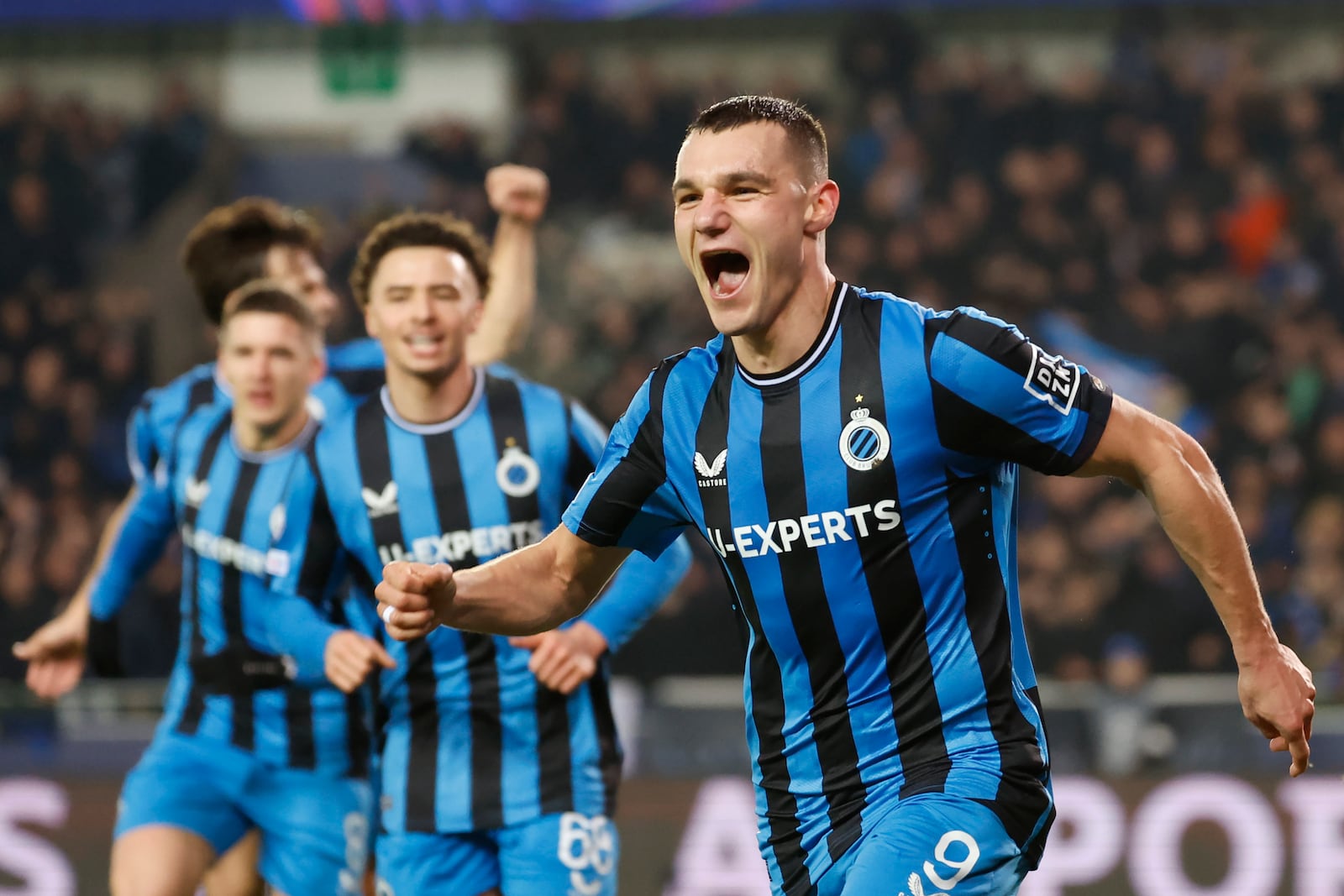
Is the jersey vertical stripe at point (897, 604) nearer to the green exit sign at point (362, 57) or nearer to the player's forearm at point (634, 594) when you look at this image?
the player's forearm at point (634, 594)

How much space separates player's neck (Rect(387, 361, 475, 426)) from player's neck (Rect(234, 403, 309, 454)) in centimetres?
66

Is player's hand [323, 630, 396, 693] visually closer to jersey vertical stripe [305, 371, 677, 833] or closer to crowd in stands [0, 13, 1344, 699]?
jersey vertical stripe [305, 371, 677, 833]

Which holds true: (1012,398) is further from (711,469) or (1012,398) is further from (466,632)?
(466,632)

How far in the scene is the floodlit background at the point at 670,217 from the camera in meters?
9.36

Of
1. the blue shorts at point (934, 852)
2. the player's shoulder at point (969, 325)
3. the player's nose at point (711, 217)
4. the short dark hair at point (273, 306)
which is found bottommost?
the blue shorts at point (934, 852)

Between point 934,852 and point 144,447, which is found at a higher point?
point 144,447

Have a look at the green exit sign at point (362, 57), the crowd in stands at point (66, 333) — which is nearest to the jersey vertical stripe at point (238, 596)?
the crowd in stands at point (66, 333)

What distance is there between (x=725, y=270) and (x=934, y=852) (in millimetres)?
1141

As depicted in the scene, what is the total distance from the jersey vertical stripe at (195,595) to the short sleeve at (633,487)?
6.69ft

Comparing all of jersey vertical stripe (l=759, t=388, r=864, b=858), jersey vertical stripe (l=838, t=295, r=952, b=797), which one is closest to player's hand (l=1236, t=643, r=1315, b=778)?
jersey vertical stripe (l=838, t=295, r=952, b=797)

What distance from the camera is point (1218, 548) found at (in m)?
2.98

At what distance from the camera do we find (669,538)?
3.53 m

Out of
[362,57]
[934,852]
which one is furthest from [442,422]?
[362,57]

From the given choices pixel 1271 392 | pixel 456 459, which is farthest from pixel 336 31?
pixel 456 459
